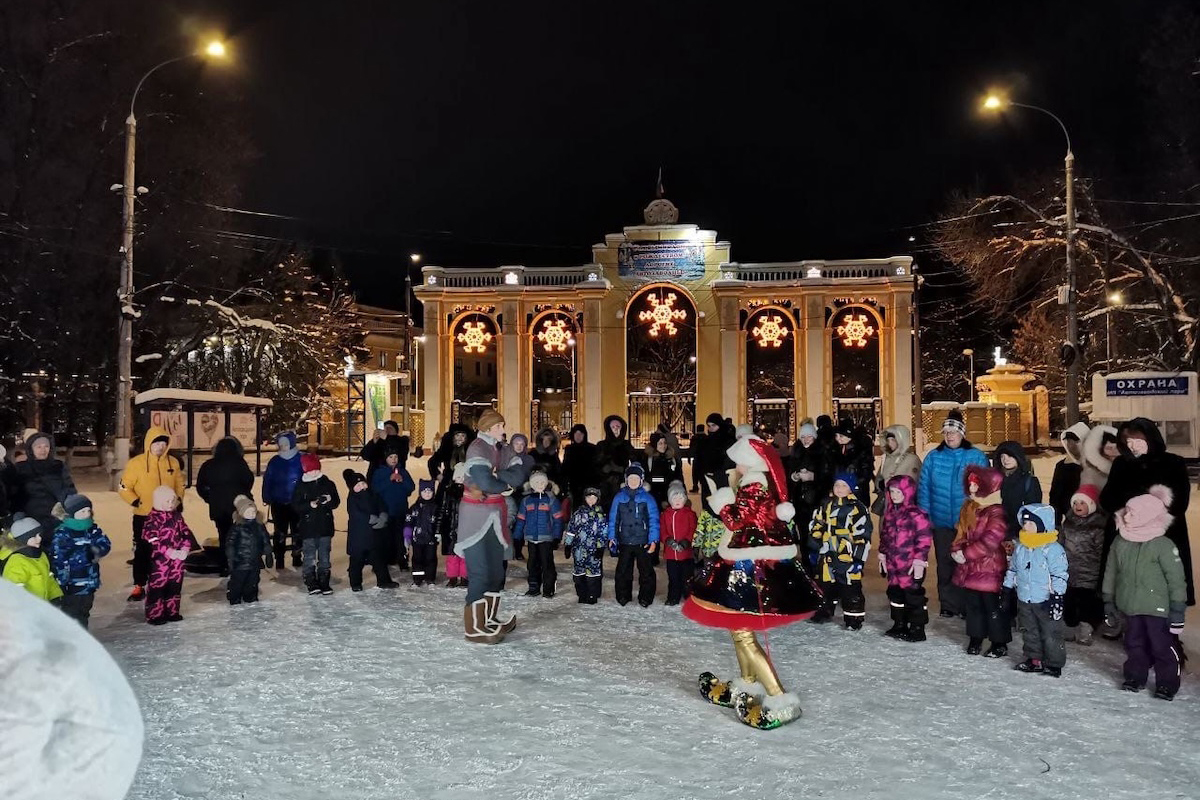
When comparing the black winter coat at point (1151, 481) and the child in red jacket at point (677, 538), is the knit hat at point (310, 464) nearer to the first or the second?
the child in red jacket at point (677, 538)

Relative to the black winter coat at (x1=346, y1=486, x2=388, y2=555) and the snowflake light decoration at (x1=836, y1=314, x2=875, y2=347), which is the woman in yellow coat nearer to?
the black winter coat at (x1=346, y1=486, x2=388, y2=555)

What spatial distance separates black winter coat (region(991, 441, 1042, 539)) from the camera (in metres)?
6.37

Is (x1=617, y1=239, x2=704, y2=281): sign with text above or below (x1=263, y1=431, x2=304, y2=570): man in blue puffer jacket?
above

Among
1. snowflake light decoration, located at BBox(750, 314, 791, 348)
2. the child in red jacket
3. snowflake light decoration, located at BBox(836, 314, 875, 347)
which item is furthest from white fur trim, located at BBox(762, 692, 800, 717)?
snowflake light decoration, located at BBox(836, 314, 875, 347)

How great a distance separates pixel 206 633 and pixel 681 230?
26619mm

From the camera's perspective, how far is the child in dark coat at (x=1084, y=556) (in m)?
6.26

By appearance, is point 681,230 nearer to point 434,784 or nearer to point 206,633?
point 206,633

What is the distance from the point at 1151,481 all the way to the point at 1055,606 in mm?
1238

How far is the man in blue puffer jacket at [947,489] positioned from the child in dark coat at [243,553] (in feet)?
20.6

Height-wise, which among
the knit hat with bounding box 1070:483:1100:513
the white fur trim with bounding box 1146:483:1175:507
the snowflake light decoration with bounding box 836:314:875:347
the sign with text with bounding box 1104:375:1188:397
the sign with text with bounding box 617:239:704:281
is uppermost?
the sign with text with bounding box 617:239:704:281

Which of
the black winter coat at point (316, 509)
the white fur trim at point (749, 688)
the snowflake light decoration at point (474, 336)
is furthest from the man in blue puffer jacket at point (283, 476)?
the snowflake light decoration at point (474, 336)

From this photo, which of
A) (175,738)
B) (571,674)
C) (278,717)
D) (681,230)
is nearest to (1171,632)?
(571,674)

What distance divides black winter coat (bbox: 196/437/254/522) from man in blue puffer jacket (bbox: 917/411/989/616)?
22.4ft

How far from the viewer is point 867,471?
9477 millimetres
